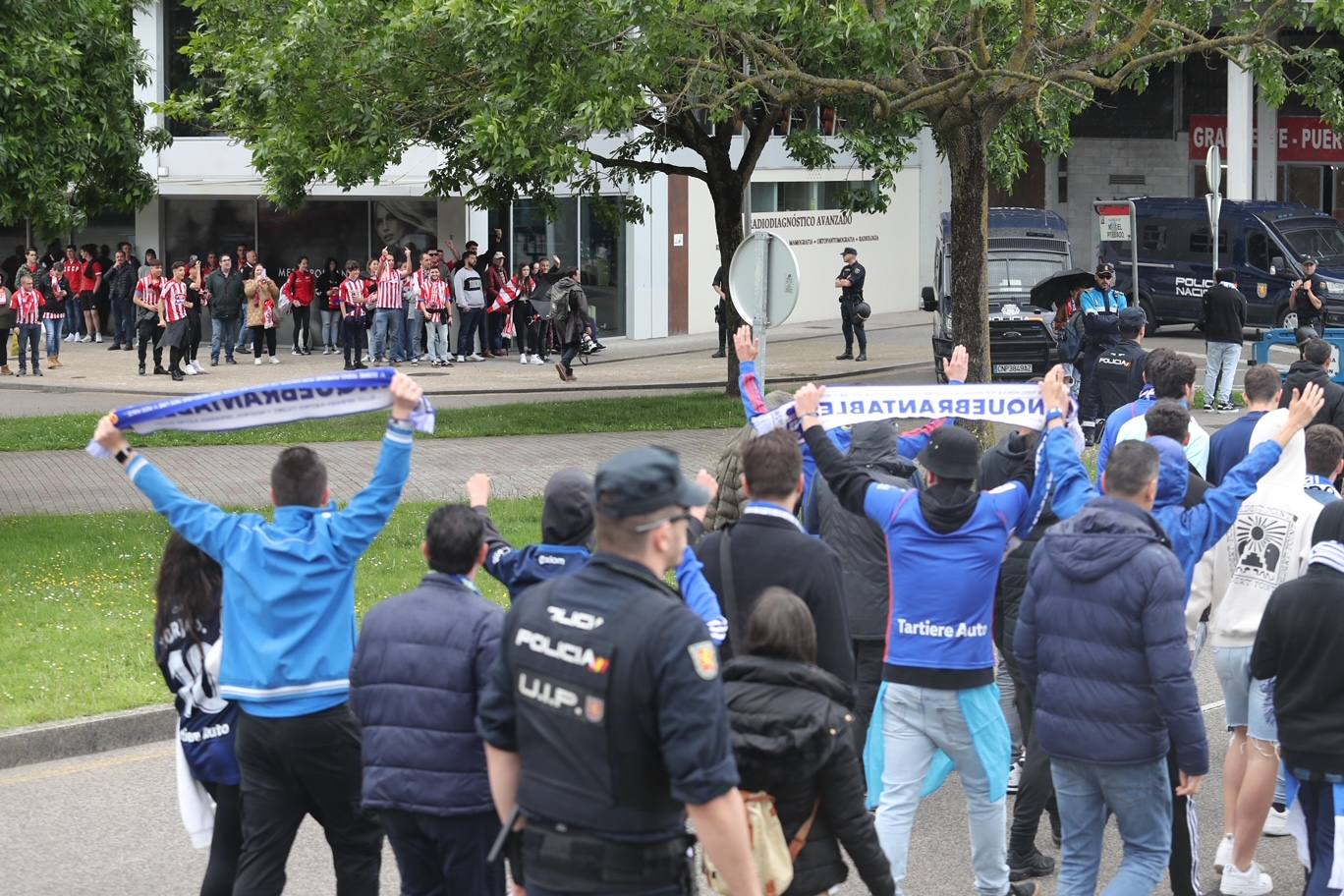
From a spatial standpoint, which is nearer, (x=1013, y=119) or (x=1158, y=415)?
(x=1158, y=415)

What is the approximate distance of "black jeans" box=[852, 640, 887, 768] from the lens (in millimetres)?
7152

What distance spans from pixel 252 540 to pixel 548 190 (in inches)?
673

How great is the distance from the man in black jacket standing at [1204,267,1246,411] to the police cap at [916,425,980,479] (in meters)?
15.6

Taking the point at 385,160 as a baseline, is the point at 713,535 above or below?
below

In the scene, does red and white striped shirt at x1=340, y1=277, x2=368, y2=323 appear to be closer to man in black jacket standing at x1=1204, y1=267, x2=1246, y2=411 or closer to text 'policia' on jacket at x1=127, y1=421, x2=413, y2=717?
man in black jacket standing at x1=1204, y1=267, x2=1246, y2=411

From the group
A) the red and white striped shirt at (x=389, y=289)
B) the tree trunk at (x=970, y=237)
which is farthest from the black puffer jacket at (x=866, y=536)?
the red and white striped shirt at (x=389, y=289)

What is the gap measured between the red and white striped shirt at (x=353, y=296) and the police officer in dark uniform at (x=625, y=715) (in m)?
23.7

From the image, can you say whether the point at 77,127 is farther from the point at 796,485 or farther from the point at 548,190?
the point at 796,485

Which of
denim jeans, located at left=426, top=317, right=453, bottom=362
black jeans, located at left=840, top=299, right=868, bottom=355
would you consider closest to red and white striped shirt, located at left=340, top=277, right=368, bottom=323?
denim jeans, located at left=426, top=317, right=453, bottom=362

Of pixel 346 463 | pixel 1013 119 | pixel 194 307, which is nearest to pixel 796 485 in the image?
pixel 346 463

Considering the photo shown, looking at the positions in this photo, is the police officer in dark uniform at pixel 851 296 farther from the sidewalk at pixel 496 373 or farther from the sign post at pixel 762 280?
the sign post at pixel 762 280

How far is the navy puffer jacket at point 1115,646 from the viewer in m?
5.42

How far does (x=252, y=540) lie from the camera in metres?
5.45

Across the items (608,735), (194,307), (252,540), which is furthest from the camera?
(194,307)
